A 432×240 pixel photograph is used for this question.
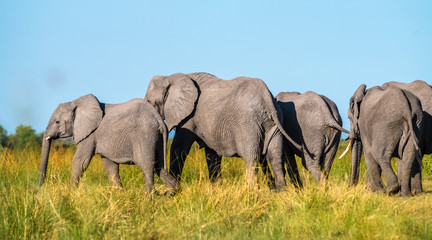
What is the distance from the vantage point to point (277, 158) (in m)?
8.36

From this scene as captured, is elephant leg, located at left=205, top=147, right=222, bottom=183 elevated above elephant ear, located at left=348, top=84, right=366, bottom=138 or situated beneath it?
situated beneath

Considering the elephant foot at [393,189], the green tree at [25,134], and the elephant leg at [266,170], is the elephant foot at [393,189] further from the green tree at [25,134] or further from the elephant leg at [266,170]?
the green tree at [25,134]

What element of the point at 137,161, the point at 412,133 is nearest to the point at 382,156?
the point at 412,133

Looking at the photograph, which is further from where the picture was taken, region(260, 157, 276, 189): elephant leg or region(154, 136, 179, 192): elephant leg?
region(260, 157, 276, 189): elephant leg

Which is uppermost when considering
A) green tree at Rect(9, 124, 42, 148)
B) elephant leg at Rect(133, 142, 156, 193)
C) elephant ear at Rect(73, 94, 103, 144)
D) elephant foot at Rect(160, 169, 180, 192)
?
elephant ear at Rect(73, 94, 103, 144)

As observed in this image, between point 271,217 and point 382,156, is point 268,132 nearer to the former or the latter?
point 382,156

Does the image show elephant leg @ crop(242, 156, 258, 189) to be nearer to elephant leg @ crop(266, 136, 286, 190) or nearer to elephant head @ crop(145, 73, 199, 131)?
elephant leg @ crop(266, 136, 286, 190)

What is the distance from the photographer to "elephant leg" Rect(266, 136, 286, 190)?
27.4ft

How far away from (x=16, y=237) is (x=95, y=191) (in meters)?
1.45

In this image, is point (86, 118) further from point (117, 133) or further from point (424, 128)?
point (424, 128)

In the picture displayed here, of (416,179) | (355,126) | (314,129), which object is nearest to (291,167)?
(314,129)

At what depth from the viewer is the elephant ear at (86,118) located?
8.20 metres

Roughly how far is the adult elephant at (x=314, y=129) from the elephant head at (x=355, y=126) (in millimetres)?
137

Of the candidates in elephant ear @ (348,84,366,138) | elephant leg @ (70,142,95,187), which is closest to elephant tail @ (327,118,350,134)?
elephant ear @ (348,84,366,138)
